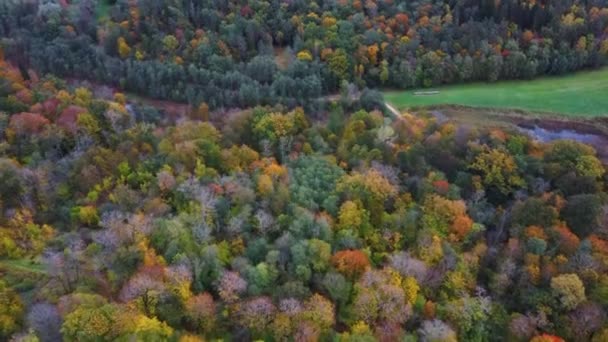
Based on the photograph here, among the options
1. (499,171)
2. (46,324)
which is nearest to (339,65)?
(499,171)

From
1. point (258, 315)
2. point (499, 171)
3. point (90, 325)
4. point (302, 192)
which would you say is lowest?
point (258, 315)

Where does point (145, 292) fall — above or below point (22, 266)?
above

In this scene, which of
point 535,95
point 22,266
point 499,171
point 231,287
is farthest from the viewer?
point 535,95

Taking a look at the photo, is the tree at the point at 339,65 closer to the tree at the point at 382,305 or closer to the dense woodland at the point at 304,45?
the dense woodland at the point at 304,45

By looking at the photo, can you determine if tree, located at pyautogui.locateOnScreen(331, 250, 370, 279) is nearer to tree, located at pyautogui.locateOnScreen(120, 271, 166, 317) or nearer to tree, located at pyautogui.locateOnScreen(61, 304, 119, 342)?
tree, located at pyautogui.locateOnScreen(120, 271, 166, 317)

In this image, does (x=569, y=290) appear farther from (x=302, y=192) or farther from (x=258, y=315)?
(x=258, y=315)

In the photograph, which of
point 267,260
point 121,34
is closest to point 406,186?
point 267,260
